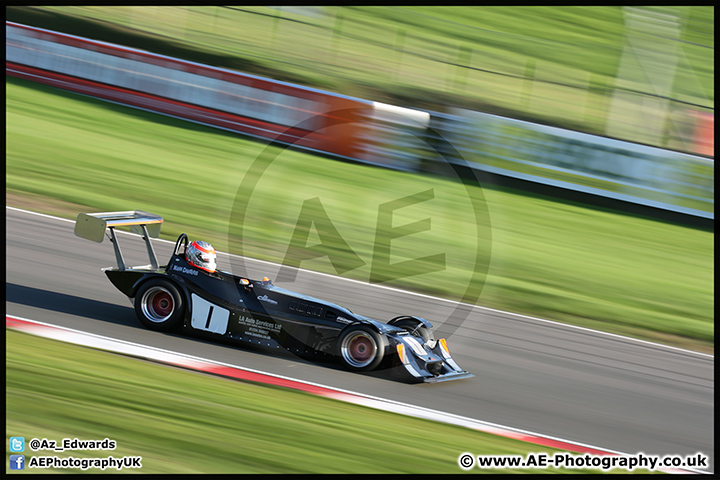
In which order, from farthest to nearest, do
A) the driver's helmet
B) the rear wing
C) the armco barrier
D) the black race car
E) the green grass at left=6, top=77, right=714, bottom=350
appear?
1. the armco barrier
2. the green grass at left=6, top=77, right=714, bottom=350
3. the driver's helmet
4. the rear wing
5. the black race car

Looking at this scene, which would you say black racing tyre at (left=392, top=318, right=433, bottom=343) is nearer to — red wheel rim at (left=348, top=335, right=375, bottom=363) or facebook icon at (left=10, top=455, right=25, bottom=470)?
red wheel rim at (left=348, top=335, right=375, bottom=363)

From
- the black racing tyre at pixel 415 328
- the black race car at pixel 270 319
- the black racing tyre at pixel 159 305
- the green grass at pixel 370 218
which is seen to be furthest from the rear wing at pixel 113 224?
the black racing tyre at pixel 415 328

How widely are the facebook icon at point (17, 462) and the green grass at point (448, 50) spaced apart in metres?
12.3

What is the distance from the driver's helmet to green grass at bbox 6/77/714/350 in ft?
9.11

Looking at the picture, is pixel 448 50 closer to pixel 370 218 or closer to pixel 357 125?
pixel 357 125

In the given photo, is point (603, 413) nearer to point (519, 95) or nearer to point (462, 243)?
point (462, 243)

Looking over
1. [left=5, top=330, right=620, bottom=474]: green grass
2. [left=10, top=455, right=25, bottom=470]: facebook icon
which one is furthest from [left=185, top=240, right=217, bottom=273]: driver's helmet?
[left=10, top=455, right=25, bottom=470]: facebook icon

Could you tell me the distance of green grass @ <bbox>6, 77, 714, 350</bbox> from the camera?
9555mm

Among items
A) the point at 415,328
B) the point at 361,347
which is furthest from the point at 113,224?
the point at 415,328

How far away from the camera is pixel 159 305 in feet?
21.2

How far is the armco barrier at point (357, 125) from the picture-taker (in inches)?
484

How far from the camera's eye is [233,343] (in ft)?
20.6
